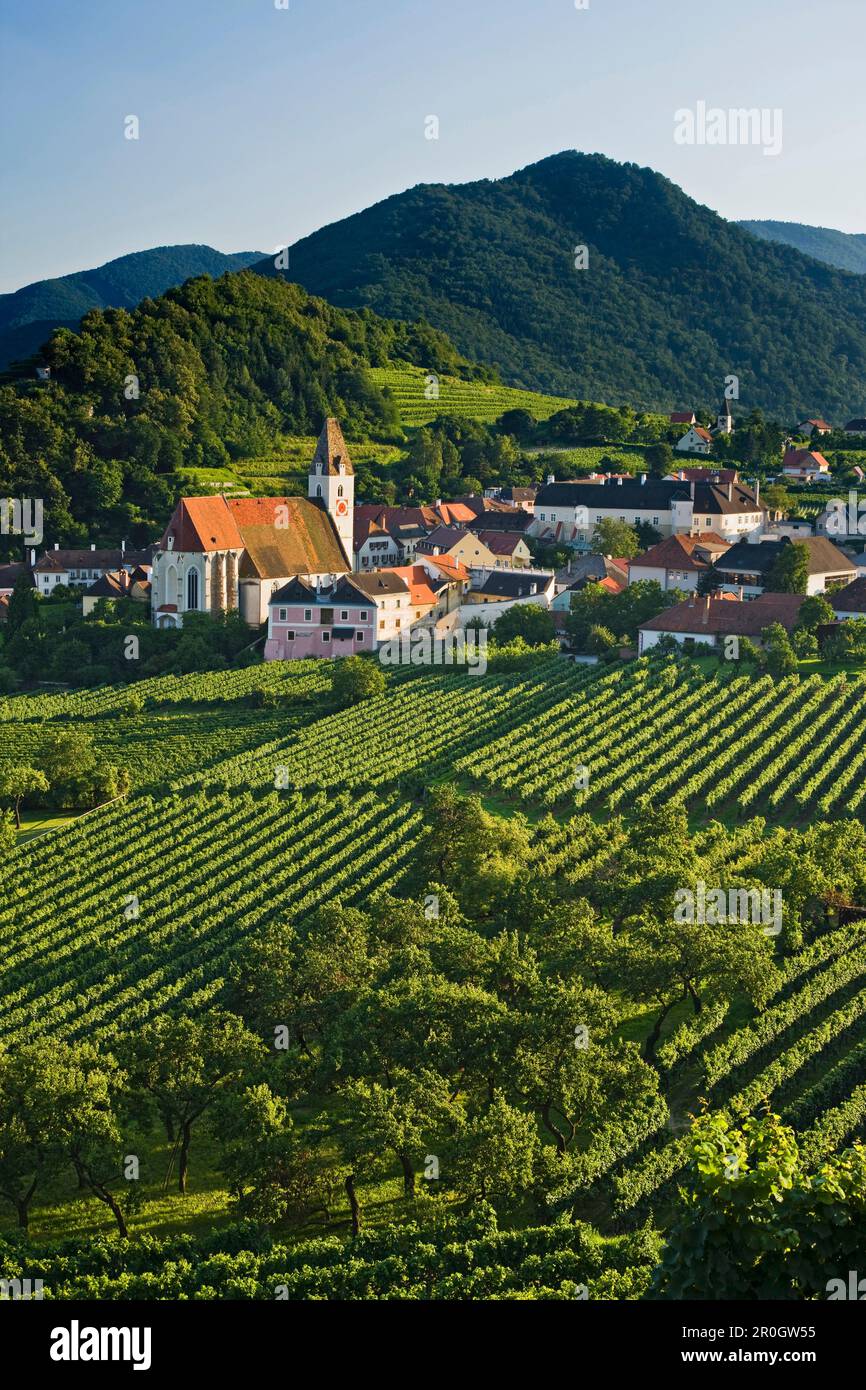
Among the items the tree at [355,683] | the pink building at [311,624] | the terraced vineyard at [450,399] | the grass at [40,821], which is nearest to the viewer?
the grass at [40,821]

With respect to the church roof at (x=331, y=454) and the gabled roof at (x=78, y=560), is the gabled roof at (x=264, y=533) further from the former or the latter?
the gabled roof at (x=78, y=560)

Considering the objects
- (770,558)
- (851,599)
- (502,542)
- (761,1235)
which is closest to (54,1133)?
(761,1235)

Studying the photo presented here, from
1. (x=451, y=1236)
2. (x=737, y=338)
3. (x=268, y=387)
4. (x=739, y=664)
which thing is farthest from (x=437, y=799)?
(x=737, y=338)

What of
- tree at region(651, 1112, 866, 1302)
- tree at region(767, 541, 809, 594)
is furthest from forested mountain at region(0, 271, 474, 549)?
tree at region(651, 1112, 866, 1302)

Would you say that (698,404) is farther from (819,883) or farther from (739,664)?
(819,883)

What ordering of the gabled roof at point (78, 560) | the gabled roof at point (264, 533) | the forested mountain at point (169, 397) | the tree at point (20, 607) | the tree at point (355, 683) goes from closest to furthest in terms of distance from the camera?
the tree at point (355, 683)
the tree at point (20, 607)
the gabled roof at point (264, 533)
the gabled roof at point (78, 560)
the forested mountain at point (169, 397)

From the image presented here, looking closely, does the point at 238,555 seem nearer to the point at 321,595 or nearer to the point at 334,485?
the point at 321,595

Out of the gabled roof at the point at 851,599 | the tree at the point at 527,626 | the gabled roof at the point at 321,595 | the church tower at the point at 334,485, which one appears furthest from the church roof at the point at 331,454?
the gabled roof at the point at 851,599

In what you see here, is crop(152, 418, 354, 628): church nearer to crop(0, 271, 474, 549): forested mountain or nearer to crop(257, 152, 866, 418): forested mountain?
crop(0, 271, 474, 549): forested mountain
